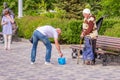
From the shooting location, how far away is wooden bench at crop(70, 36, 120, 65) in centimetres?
1307

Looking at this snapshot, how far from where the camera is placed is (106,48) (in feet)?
44.7

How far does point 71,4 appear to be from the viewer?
27.1 metres

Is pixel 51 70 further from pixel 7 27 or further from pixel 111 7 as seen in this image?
pixel 111 7

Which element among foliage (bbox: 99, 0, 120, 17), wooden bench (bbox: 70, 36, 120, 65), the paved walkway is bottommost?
the paved walkway

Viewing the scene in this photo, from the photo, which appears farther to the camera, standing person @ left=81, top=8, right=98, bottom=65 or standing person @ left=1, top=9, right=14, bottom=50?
standing person @ left=1, top=9, right=14, bottom=50

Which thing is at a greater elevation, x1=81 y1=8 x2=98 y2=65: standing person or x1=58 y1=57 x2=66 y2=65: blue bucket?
x1=81 y1=8 x2=98 y2=65: standing person

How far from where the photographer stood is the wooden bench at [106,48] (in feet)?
42.9

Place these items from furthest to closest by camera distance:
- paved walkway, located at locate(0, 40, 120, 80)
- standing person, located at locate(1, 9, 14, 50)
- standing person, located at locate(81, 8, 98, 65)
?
standing person, located at locate(1, 9, 14, 50)
standing person, located at locate(81, 8, 98, 65)
paved walkway, located at locate(0, 40, 120, 80)

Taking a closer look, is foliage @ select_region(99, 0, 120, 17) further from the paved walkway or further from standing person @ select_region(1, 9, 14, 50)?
the paved walkway

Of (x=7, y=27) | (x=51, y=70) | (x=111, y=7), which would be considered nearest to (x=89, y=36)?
(x=51, y=70)

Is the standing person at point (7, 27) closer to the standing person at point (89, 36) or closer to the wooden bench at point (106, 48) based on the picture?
the wooden bench at point (106, 48)

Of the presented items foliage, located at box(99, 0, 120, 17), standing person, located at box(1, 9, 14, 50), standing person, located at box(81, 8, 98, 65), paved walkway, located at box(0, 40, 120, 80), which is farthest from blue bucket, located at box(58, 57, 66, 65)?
foliage, located at box(99, 0, 120, 17)

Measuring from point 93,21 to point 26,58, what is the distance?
9.87ft

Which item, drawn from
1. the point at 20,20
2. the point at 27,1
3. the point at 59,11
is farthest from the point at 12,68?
the point at 27,1
